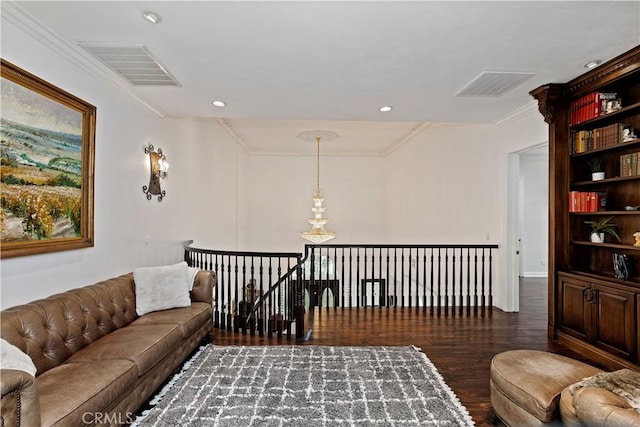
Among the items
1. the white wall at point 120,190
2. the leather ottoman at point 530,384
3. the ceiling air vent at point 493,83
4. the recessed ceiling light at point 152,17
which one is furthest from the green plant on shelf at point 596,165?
the white wall at point 120,190

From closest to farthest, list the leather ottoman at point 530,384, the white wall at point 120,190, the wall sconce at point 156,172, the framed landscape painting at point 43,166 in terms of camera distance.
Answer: the leather ottoman at point 530,384 < the framed landscape painting at point 43,166 < the white wall at point 120,190 < the wall sconce at point 156,172

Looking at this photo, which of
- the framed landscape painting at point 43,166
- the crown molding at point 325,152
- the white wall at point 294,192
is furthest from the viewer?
the white wall at point 294,192

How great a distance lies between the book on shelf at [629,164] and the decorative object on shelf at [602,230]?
1.74 feet

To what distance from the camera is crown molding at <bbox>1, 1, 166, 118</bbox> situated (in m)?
2.34

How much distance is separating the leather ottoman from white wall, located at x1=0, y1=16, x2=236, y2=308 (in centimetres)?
343

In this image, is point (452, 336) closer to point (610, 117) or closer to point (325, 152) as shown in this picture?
point (610, 117)

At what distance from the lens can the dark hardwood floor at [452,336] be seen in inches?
118

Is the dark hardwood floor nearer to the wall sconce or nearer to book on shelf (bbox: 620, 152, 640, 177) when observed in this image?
book on shelf (bbox: 620, 152, 640, 177)

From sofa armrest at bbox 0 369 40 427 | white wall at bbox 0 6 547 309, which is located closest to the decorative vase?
white wall at bbox 0 6 547 309

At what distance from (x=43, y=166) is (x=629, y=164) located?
203 inches

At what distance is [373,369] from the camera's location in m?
3.14

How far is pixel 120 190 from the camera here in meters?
3.70

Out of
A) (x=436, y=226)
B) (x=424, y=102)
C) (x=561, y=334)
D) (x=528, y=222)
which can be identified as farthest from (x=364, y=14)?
(x=528, y=222)

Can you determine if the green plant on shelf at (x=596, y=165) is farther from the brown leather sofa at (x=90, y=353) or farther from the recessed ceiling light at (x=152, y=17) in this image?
the brown leather sofa at (x=90, y=353)
